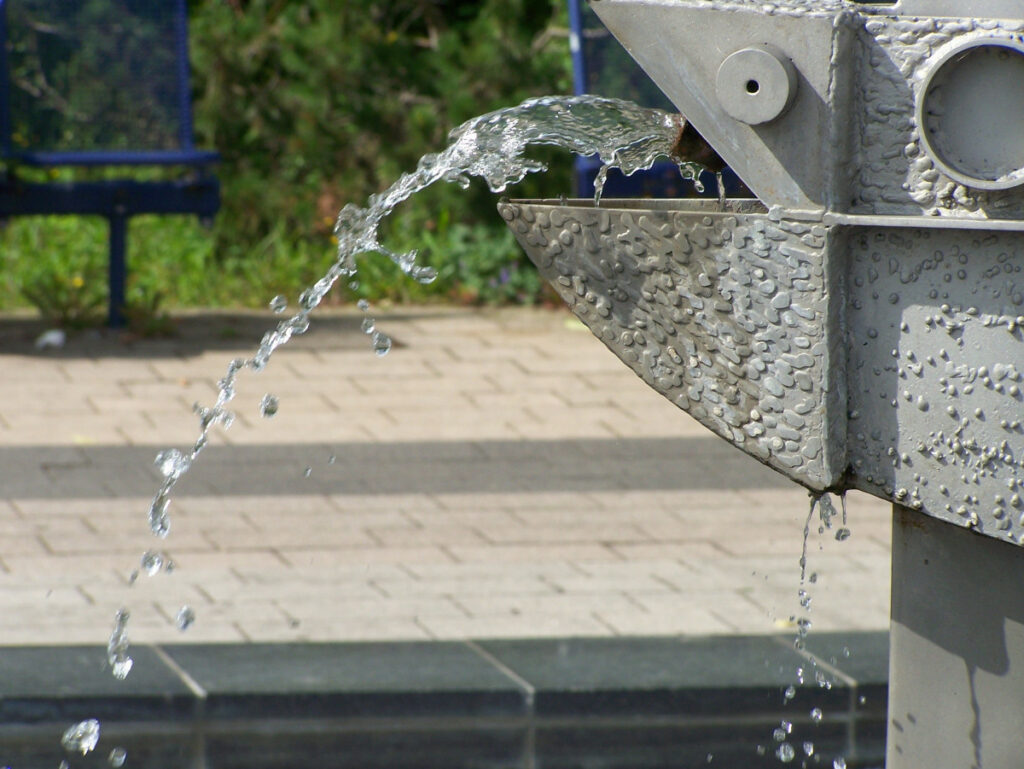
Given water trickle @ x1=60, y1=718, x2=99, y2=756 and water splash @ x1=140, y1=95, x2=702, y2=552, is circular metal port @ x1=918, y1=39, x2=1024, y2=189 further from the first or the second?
water trickle @ x1=60, y1=718, x2=99, y2=756

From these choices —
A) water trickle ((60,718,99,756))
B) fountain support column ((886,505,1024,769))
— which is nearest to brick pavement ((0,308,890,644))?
water trickle ((60,718,99,756))

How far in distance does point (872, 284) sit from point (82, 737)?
1.80 metres

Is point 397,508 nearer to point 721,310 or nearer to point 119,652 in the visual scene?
point 119,652

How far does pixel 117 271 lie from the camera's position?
7086mm

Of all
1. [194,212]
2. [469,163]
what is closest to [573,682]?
[469,163]

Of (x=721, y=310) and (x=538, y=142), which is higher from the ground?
(x=538, y=142)

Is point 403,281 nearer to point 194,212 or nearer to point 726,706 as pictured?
point 194,212

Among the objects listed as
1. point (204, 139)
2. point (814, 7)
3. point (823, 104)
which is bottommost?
point (823, 104)

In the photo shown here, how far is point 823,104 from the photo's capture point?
1.63 meters

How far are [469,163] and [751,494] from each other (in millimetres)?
2949

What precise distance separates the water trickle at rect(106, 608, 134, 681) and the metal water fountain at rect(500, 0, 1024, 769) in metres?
1.55

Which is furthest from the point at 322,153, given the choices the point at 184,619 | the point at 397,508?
the point at 184,619

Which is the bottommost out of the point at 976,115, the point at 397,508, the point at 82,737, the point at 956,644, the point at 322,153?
the point at 82,737

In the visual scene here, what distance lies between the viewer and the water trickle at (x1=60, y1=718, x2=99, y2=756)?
112 inches
